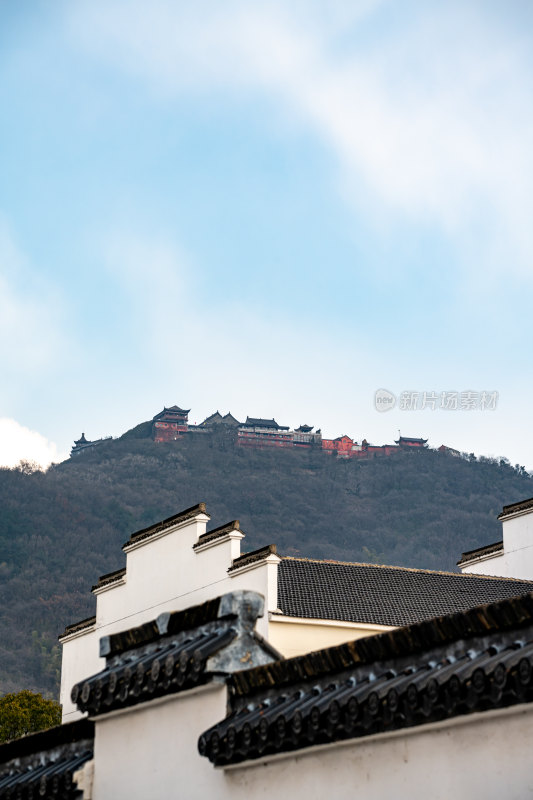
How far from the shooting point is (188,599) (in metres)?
29.8

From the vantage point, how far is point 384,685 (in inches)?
269

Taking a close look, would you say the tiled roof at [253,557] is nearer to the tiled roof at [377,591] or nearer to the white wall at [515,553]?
the tiled roof at [377,591]

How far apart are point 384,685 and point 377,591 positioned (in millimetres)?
23606

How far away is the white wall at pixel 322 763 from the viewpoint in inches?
237

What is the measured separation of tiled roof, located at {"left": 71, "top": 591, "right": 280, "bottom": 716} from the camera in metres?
8.28

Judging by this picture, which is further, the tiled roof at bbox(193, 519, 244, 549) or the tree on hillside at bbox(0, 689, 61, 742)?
the tree on hillside at bbox(0, 689, 61, 742)

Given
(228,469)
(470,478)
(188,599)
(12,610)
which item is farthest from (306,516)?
(188,599)

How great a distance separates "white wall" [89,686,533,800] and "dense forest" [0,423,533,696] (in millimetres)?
126589

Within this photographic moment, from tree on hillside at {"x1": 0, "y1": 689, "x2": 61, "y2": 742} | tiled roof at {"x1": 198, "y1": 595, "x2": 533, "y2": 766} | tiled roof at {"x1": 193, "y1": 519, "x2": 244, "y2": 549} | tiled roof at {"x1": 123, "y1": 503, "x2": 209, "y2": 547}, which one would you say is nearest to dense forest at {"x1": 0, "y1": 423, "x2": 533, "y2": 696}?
tree on hillside at {"x1": 0, "y1": 689, "x2": 61, "y2": 742}

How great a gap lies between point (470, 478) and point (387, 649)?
195m

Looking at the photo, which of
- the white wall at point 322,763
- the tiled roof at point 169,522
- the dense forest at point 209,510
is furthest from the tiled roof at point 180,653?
the dense forest at point 209,510

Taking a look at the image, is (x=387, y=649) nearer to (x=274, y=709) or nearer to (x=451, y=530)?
(x=274, y=709)

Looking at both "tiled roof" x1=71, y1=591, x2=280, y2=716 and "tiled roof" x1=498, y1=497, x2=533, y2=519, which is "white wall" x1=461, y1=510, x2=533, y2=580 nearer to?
"tiled roof" x1=498, y1=497, x2=533, y2=519

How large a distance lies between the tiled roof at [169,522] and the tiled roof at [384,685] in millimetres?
21113
